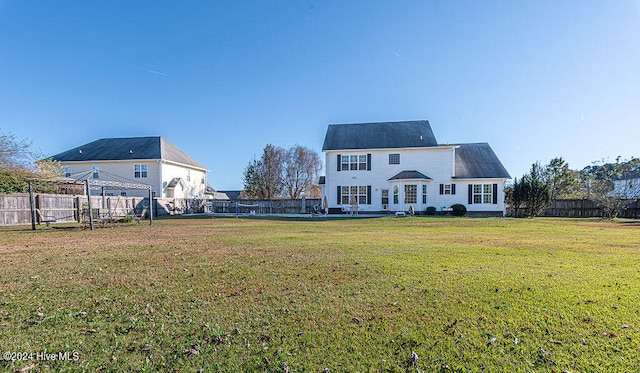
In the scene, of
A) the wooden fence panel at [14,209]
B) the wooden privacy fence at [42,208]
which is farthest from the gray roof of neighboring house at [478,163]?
the wooden fence panel at [14,209]

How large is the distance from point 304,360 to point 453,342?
4.80 ft

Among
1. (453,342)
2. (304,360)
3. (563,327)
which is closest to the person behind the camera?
(304,360)

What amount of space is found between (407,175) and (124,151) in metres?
28.6

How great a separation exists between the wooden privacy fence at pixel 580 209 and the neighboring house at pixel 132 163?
3582cm

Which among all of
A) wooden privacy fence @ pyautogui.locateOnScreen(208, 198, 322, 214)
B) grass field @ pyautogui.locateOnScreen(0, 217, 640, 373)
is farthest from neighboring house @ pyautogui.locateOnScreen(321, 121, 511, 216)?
grass field @ pyautogui.locateOnScreen(0, 217, 640, 373)

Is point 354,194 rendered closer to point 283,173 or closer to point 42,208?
point 283,173

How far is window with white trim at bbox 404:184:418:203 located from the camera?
2447cm

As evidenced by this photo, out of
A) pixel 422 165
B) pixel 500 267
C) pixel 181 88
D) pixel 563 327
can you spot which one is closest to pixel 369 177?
pixel 422 165

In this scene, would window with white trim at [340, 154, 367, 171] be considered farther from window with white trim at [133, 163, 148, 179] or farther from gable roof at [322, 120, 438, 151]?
window with white trim at [133, 163, 148, 179]

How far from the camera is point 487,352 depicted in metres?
2.72

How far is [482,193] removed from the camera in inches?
969

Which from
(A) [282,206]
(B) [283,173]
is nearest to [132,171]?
(A) [282,206]

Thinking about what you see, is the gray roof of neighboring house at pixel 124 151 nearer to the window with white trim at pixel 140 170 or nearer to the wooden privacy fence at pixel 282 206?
the window with white trim at pixel 140 170

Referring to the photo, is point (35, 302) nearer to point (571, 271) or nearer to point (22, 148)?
point (571, 271)
